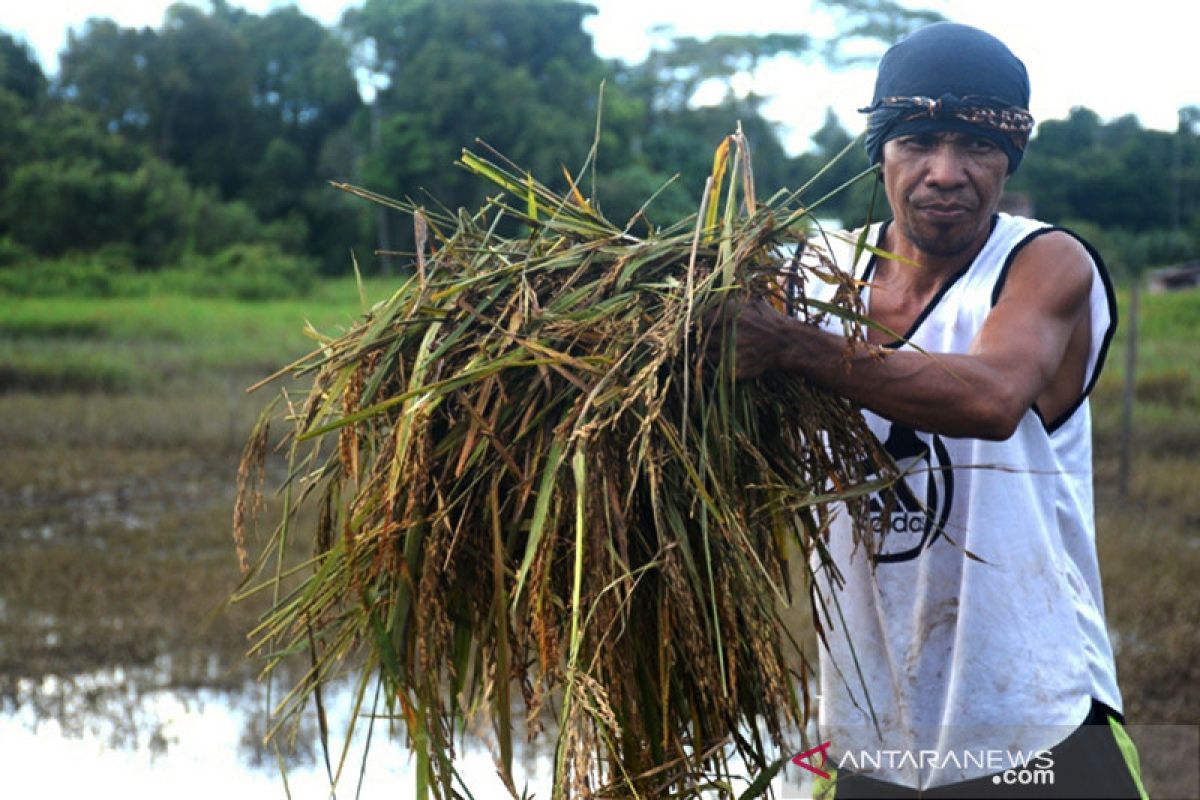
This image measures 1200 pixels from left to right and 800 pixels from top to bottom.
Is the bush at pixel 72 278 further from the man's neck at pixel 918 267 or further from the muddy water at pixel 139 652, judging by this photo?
the man's neck at pixel 918 267

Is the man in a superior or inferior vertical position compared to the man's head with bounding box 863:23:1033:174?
inferior

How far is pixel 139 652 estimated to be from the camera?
238 inches

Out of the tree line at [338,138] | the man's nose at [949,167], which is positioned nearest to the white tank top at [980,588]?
the man's nose at [949,167]

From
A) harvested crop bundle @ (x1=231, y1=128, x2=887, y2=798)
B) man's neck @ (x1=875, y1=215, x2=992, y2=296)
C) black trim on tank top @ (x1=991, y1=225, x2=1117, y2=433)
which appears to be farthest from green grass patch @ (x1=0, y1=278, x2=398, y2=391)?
harvested crop bundle @ (x1=231, y1=128, x2=887, y2=798)

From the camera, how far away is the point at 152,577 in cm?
753

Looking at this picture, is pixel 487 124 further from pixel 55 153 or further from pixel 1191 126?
pixel 1191 126

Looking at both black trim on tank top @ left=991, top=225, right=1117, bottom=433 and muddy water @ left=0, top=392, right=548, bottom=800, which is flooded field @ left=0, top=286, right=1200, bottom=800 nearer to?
muddy water @ left=0, top=392, right=548, bottom=800

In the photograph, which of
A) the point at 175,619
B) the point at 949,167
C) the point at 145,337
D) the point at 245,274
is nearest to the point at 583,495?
the point at 949,167

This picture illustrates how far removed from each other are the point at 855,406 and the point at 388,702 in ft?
2.40

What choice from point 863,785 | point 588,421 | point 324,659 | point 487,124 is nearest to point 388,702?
point 324,659

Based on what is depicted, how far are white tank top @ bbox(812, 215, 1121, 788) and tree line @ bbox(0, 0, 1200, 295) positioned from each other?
63.3ft

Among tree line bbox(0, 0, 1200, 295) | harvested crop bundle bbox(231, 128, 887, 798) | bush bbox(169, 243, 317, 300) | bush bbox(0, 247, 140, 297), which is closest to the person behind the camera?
harvested crop bundle bbox(231, 128, 887, 798)

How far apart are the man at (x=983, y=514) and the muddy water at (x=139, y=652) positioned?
736 mm

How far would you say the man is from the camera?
84.0 inches
